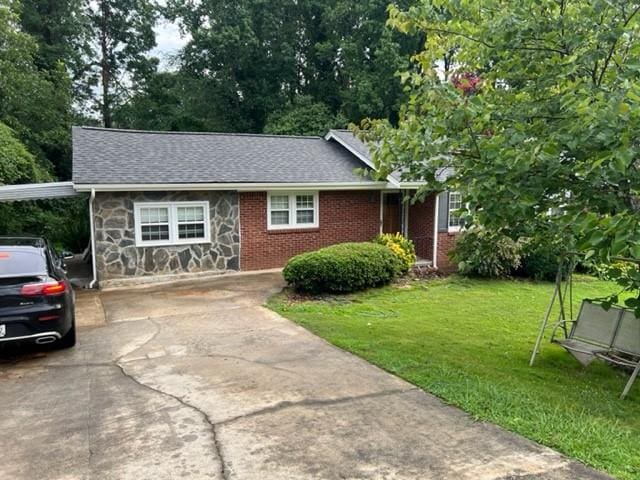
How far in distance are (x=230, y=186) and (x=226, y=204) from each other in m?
0.59

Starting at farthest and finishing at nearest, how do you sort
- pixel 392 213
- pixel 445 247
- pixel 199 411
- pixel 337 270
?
1. pixel 392 213
2. pixel 445 247
3. pixel 337 270
4. pixel 199 411

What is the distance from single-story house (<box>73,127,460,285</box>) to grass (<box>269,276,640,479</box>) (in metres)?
3.12

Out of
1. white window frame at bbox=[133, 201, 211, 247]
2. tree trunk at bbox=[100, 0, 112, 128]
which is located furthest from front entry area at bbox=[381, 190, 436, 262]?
tree trunk at bbox=[100, 0, 112, 128]

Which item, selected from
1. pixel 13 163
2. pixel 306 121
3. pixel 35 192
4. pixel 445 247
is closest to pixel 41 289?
pixel 35 192

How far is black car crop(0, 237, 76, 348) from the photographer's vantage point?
549cm

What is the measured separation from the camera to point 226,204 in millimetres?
Result: 12383

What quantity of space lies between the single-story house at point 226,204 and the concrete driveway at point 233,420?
4940 millimetres

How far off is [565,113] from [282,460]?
4.16 metres

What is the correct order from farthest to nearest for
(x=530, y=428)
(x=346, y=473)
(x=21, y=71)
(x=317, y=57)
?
(x=317, y=57)
(x=21, y=71)
(x=530, y=428)
(x=346, y=473)

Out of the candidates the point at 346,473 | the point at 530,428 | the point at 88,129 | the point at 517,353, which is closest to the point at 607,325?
the point at 517,353

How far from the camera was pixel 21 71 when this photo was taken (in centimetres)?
1936

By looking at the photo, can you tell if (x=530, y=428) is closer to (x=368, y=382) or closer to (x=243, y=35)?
(x=368, y=382)

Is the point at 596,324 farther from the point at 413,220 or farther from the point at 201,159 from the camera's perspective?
Answer: the point at 201,159

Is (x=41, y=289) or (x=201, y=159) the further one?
(x=201, y=159)
